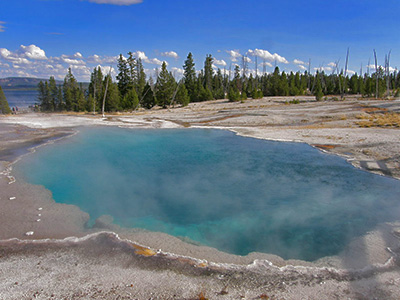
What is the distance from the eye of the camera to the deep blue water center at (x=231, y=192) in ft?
26.7

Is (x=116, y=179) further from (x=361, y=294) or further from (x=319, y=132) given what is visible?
(x=319, y=132)

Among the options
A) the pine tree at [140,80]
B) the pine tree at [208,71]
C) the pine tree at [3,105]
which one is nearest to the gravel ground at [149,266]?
the pine tree at [140,80]

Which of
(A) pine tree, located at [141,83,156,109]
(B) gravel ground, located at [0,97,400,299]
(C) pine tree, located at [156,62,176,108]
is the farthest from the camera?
(A) pine tree, located at [141,83,156,109]

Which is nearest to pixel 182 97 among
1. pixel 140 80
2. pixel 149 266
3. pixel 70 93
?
pixel 140 80

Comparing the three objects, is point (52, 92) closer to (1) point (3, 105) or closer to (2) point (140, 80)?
(1) point (3, 105)

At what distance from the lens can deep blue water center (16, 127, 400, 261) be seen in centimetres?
814

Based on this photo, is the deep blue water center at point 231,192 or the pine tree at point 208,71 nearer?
the deep blue water center at point 231,192

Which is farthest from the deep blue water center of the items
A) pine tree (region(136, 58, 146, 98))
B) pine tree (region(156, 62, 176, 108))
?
pine tree (region(136, 58, 146, 98))

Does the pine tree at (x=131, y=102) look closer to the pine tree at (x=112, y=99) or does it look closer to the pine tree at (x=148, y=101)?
the pine tree at (x=112, y=99)

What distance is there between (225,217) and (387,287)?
4.72 meters

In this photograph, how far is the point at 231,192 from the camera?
11477mm

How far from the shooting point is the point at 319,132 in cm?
2386

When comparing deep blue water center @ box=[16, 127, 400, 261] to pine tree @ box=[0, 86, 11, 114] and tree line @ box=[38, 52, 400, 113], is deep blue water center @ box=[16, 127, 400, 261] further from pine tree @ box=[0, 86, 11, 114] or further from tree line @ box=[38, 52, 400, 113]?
pine tree @ box=[0, 86, 11, 114]

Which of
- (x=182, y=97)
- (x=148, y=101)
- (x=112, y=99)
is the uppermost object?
(x=182, y=97)
